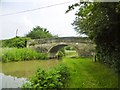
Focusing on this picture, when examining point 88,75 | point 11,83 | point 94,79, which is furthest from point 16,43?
point 94,79

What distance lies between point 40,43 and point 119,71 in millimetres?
23827

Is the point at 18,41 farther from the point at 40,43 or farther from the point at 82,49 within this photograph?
the point at 82,49

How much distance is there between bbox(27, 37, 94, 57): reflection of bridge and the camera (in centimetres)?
3100

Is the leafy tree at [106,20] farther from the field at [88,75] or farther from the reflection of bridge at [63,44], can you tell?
the reflection of bridge at [63,44]

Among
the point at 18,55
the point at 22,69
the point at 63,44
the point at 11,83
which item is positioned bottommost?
the point at 11,83

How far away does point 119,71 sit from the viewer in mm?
10039

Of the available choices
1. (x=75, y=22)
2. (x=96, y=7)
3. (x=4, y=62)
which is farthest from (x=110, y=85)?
(x=4, y=62)

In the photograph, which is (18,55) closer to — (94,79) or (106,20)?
(94,79)

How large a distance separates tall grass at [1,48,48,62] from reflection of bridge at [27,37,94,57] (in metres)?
1.63

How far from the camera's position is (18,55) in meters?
26.7

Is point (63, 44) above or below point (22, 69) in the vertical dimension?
above

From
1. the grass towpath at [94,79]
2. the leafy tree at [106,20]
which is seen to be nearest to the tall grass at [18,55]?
the grass towpath at [94,79]

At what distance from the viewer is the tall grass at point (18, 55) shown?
24.7m

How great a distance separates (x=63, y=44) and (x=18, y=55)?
6.94 metres
